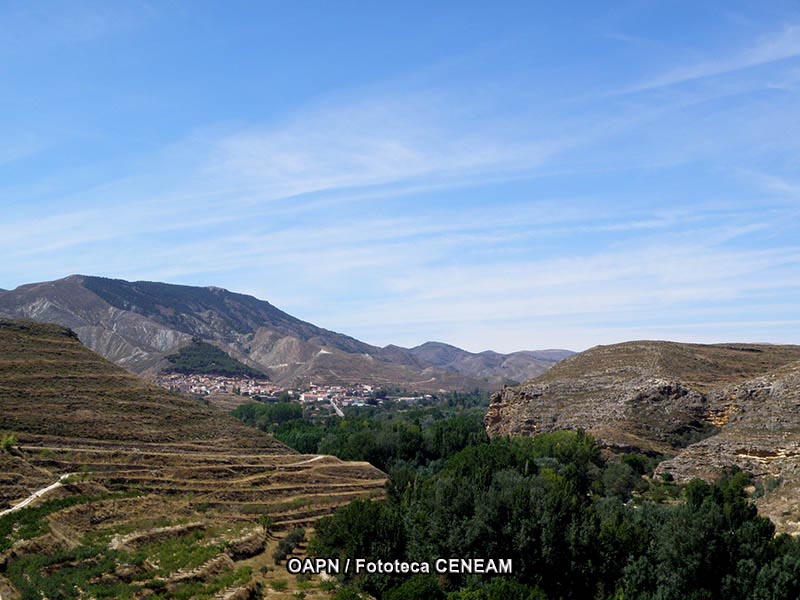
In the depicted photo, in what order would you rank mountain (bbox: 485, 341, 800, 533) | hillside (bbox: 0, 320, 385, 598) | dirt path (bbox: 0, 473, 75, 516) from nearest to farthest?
hillside (bbox: 0, 320, 385, 598), dirt path (bbox: 0, 473, 75, 516), mountain (bbox: 485, 341, 800, 533)

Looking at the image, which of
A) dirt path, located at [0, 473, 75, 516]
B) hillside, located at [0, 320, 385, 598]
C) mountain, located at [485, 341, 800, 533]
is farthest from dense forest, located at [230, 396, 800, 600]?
dirt path, located at [0, 473, 75, 516]

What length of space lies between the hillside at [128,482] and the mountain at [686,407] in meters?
31.8

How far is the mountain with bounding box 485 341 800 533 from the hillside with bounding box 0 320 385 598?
31791 millimetres

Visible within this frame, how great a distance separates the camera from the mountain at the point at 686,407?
2478 inches

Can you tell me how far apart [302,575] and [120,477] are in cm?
1989

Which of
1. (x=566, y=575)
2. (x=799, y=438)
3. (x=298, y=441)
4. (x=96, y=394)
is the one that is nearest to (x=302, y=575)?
(x=566, y=575)

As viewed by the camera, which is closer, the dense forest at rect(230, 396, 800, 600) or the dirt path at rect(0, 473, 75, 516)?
the dense forest at rect(230, 396, 800, 600)

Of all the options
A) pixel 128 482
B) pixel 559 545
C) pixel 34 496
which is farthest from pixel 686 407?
pixel 34 496

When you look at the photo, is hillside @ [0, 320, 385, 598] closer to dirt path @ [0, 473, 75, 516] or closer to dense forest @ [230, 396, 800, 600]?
dirt path @ [0, 473, 75, 516]

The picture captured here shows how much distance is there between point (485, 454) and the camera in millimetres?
58906

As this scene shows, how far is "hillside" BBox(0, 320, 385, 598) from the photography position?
33.5 metres

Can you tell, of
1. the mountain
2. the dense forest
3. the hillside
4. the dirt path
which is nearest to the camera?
the dense forest

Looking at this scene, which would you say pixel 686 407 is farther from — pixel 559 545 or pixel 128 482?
pixel 128 482

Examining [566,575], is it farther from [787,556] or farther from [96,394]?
[96,394]
